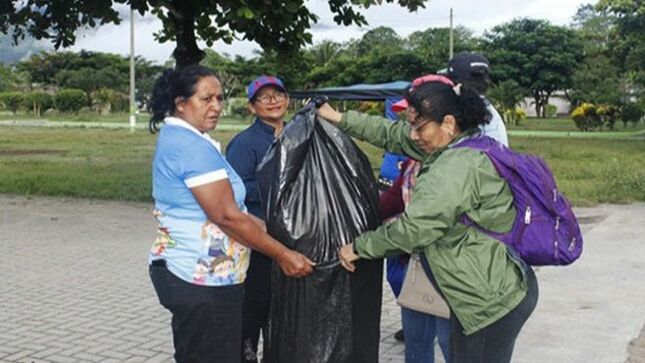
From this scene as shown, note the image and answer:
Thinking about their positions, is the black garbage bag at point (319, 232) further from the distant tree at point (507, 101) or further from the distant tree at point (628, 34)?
the distant tree at point (507, 101)

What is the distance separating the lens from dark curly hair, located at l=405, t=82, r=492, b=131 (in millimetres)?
2789

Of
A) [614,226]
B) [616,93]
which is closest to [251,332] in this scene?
A: [614,226]

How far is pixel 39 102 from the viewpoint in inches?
2117

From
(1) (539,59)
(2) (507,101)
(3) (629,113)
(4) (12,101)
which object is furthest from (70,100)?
(3) (629,113)

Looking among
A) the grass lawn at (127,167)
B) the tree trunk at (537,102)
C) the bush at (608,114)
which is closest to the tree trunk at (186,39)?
the grass lawn at (127,167)

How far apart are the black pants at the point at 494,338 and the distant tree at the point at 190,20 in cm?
677

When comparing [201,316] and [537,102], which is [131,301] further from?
[537,102]

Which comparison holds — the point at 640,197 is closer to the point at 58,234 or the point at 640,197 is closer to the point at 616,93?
the point at 58,234

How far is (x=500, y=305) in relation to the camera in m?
2.70

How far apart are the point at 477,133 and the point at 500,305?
22.5 inches

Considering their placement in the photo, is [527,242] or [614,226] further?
[614,226]

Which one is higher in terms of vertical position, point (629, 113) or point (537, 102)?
point (537, 102)

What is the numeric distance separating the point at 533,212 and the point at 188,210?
114 cm

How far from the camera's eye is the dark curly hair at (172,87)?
9.57 feet
